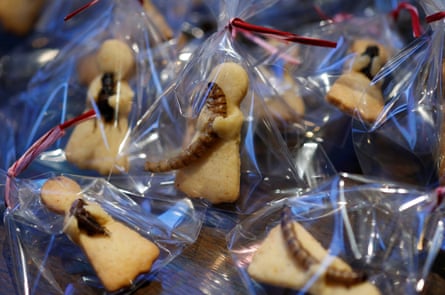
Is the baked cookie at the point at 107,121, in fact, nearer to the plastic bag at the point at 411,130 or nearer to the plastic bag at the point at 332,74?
the plastic bag at the point at 332,74

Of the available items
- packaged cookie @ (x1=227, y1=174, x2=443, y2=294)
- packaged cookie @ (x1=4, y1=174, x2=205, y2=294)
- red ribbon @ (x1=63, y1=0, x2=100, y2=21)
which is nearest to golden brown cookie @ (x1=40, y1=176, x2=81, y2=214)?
packaged cookie @ (x1=4, y1=174, x2=205, y2=294)

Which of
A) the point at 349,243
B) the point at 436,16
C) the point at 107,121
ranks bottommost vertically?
the point at 349,243

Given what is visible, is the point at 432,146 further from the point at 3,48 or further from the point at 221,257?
the point at 3,48

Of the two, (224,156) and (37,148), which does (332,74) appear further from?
(37,148)

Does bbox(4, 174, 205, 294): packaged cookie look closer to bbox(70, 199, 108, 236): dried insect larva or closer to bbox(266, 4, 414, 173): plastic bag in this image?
bbox(70, 199, 108, 236): dried insect larva

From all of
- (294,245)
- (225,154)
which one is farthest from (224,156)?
(294,245)

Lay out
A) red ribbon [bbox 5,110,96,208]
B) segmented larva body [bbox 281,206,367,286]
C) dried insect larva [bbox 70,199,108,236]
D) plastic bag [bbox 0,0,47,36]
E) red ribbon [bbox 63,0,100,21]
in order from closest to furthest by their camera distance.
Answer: segmented larva body [bbox 281,206,367,286] < dried insect larva [bbox 70,199,108,236] < red ribbon [bbox 5,110,96,208] < red ribbon [bbox 63,0,100,21] < plastic bag [bbox 0,0,47,36]

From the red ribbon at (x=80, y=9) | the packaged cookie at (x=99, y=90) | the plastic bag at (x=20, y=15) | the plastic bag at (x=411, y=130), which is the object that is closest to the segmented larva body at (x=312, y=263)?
the plastic bag at (x=411, y=130)
